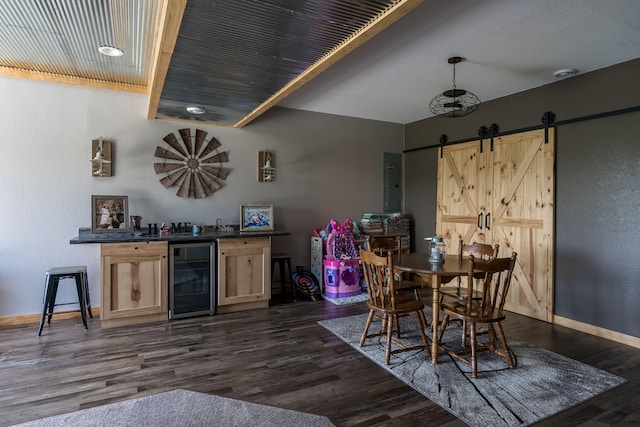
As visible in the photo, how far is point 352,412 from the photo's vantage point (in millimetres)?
2258

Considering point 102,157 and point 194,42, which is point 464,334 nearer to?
point 194,42

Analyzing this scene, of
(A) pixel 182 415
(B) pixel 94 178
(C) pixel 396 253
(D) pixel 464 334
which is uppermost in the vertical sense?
(B) pixel 94 178

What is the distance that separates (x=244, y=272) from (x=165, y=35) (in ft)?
8.99

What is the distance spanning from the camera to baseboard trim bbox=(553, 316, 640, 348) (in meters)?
3.39

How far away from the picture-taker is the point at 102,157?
399cm

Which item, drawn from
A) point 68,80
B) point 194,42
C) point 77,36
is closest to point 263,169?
point 68,80

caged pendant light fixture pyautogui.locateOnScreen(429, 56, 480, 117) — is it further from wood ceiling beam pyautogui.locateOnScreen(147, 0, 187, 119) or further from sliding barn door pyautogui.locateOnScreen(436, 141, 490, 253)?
wood ceiling beam pyautogui.locateOnScreen(147, 0, 187, 119)

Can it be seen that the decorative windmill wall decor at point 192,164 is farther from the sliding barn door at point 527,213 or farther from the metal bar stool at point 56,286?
the sliding barn door at point 527,213

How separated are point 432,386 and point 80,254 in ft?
12.8

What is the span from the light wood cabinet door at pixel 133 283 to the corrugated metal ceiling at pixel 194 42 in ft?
5.15

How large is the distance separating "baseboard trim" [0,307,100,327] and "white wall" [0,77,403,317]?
0.05 meters

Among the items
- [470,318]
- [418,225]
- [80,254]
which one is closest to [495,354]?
[470,318]

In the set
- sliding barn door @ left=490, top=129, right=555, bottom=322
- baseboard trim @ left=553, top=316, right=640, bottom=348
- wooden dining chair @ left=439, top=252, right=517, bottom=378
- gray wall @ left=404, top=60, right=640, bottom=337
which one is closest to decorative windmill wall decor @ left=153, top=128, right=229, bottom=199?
wooden dining chair @ left=439, top=252, right=517, bottom=378

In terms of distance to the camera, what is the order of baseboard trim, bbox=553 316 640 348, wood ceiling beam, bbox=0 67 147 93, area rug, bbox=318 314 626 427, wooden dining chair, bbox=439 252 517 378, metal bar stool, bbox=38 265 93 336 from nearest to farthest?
area rug, bbox=318 314 626 427
wooden dining chair, bbox=439 252 517 378
baseboard trim, bbox=553 316 640 348
metal bar stool, bbox=38 265 93 336
wood ceiling beam, bbox=0 67 147 93
